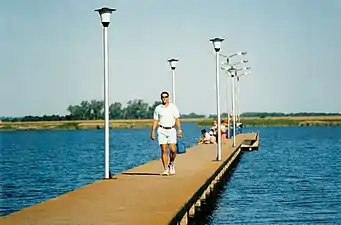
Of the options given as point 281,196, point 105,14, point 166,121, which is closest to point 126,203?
point 166,121

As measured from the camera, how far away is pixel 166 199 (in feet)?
52.3

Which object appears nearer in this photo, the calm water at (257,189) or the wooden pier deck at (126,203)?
the wooden pier deck at (126,203)

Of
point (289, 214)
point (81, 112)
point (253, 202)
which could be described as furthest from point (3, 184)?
point (81, 112)

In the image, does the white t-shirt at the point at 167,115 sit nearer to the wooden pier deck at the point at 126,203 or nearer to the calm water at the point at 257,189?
the wooden pier deck at the point at 126,203

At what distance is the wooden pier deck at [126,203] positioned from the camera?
1334cm

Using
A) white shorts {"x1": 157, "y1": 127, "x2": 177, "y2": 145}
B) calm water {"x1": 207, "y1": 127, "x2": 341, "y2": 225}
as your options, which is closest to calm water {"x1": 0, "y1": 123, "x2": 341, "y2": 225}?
calm water {"x1": 207, "y1": 127, "x2": 341, "y2": 225}

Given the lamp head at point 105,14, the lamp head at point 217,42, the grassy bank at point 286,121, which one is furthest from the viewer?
the grassy bank at point 286,121

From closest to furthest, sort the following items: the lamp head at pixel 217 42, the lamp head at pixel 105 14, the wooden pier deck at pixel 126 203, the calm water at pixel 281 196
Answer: the wooden pier deck at pixel 126 203 → the calm water at pixel 281 196 → the lamp head at pixel 105 14 → the lamp head at pixel 217 42

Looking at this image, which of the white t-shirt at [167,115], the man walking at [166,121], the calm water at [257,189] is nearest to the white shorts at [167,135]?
the man walking at [166,121]

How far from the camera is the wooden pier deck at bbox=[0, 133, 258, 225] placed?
13336 millimetres

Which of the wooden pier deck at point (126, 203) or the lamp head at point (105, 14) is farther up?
the lamp head at point (105, 14)

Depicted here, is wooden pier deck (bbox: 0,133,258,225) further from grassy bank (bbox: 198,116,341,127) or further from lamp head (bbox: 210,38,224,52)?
grassy bank (bbox: 198,116,341,127)

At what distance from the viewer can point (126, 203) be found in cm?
1547

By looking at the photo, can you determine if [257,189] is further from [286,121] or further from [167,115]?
[286,121]
